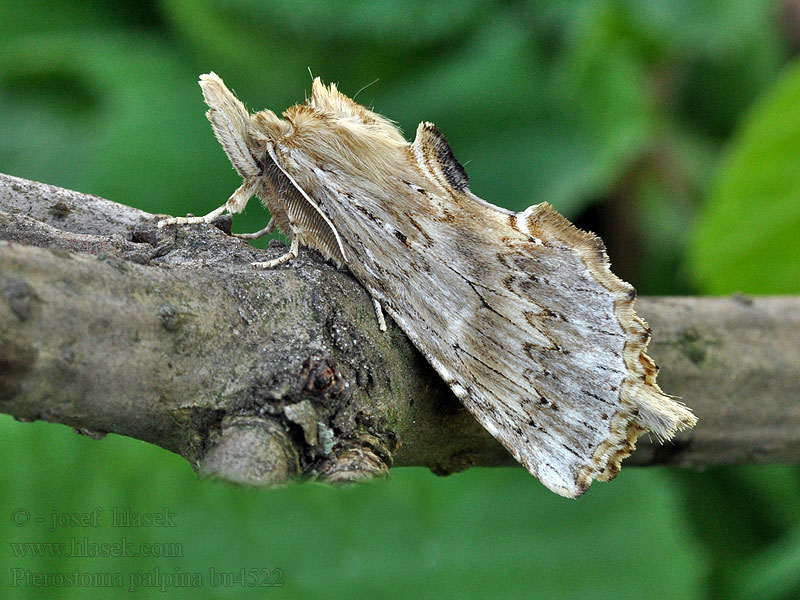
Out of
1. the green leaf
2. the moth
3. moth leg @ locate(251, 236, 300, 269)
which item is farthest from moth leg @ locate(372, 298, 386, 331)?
the green leaf

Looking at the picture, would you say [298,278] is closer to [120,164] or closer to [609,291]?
[609,291]

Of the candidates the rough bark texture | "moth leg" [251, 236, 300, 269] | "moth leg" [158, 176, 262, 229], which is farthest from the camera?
"moth leg" [158, 176, 262, 229]

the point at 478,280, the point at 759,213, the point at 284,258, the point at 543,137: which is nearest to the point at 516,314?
the point at 478,280

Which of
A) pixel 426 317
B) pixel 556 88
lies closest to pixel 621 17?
pixel 556 88

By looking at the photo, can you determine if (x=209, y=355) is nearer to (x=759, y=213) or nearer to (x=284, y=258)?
(x=284, y=258)

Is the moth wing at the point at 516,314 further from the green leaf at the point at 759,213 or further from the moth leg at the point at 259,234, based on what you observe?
the green leaf at the point at 759,213

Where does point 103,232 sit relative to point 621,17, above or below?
below

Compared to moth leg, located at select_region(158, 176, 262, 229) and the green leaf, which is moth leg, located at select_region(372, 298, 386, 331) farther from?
the green leaf
